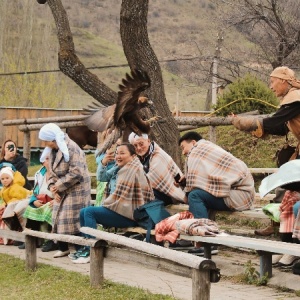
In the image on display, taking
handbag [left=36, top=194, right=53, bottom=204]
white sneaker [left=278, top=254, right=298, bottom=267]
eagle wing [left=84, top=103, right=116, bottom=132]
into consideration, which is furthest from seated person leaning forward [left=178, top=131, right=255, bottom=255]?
eagle wing [left=84, top=103, right=116, bottom=132]

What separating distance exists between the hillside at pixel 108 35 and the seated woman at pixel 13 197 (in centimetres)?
4555

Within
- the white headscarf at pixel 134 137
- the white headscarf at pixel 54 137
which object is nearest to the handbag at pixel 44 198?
the white headscarf at pixel 54 137

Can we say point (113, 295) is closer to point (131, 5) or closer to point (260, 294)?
point (260, 294)

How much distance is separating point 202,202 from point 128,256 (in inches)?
54.4

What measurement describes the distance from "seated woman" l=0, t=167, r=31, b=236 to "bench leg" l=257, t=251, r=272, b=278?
4600 millimetres

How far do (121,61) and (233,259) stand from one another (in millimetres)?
80551

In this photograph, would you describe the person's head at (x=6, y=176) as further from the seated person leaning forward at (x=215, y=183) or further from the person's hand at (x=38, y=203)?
the seated person leaning forward at (x=215, y=183)

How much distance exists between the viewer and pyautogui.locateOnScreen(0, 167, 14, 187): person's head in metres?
11.8

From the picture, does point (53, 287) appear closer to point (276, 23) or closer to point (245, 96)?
point (245, 96)

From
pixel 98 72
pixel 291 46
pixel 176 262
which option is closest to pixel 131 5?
pixel 176 262

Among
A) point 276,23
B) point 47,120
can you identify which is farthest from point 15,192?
point 276,23

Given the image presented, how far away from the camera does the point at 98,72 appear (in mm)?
84875

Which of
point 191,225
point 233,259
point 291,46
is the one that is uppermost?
point 291,46

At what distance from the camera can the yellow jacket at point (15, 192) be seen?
1193 cm
